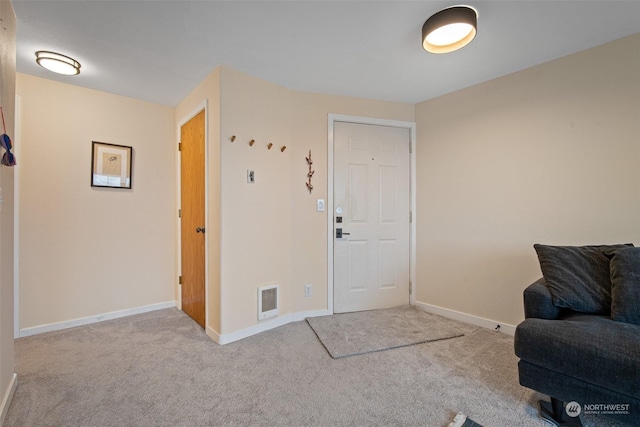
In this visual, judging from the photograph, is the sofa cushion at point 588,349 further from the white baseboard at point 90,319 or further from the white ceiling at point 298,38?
the white baseboard at point 90,319

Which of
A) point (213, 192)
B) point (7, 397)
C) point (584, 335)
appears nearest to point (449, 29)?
point (584, 335)

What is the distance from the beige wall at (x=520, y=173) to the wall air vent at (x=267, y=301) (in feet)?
5.40

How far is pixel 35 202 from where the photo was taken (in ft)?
8.13

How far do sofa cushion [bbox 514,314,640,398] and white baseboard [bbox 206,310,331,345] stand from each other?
6.02 ft

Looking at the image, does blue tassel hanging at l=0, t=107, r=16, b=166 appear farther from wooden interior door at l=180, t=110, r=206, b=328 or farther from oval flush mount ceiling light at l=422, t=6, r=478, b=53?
oval flush mount ceiling light at l=422, t=6, r=478, b=53

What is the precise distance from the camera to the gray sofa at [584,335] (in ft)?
4.21

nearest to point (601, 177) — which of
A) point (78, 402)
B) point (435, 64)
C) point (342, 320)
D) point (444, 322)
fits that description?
point (435, 64)

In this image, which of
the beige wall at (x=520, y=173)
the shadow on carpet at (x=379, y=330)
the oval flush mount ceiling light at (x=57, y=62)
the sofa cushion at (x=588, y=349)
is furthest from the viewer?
the shadow on carpet at (x=379, y=330)

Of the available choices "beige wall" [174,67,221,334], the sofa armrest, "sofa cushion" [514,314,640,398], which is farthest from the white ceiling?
"sofa cushion" [514,314,640,398]

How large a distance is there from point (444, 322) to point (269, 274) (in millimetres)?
1788

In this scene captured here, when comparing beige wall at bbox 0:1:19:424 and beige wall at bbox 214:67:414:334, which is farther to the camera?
beige wall at bbox 214:67:414:334

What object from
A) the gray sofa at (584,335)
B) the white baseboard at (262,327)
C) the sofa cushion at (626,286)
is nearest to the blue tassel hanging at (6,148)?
Answer: the white baseboard at (262,327)

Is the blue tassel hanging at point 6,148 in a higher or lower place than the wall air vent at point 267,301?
higher

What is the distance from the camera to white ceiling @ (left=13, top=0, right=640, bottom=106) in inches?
66.3
